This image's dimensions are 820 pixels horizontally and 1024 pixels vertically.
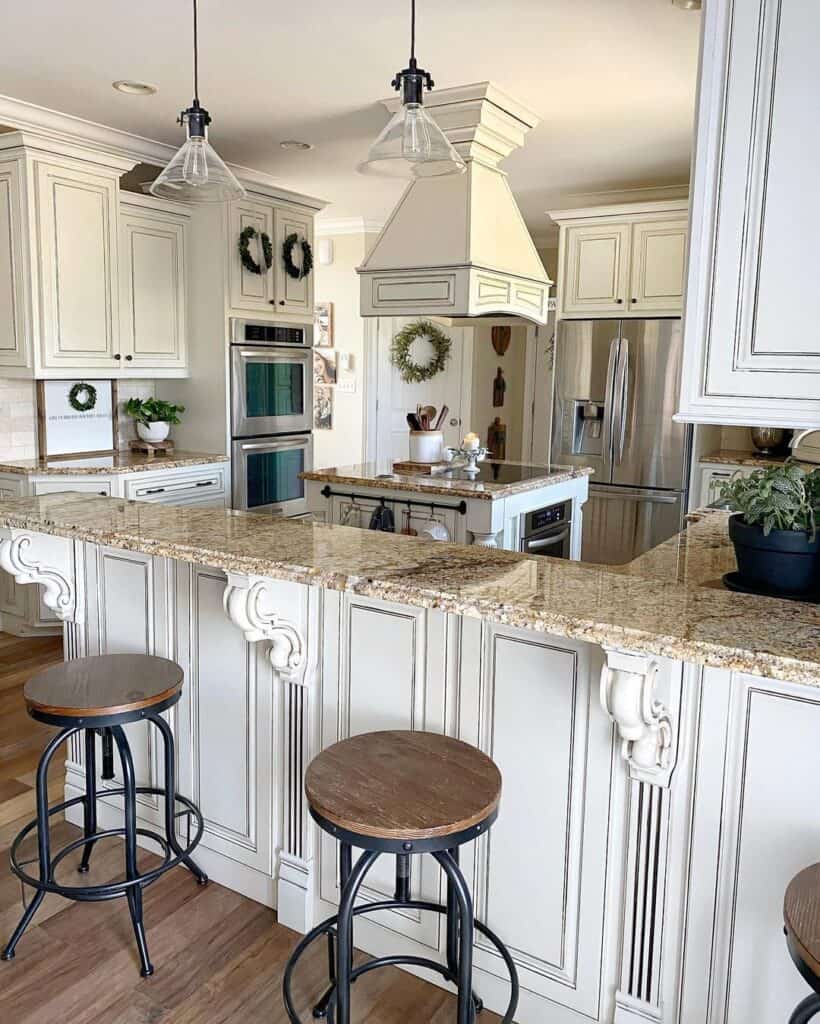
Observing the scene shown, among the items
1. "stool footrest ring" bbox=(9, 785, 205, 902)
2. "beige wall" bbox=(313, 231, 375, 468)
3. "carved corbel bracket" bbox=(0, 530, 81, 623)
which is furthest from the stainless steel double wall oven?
"stool footrest ring" bbox=(9, 785, 205, 902)

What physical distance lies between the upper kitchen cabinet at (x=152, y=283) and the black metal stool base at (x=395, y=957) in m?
3.59

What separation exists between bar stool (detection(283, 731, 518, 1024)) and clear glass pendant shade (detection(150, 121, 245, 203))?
149cm

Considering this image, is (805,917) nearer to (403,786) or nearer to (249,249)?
(403,786)

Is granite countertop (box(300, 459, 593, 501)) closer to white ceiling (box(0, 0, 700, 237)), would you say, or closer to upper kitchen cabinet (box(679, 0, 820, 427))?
white ceiling (box(0, 0, 700, 237))

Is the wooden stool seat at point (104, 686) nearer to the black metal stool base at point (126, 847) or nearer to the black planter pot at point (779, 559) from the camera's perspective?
the black metal stool base at point (126, 847)

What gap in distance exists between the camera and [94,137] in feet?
14.4

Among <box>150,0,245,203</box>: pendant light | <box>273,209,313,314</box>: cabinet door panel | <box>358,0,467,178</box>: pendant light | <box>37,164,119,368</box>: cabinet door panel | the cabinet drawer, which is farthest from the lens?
Answer: <box>273,209,313,314</box>: cabinet door panel

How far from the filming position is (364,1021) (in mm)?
1854

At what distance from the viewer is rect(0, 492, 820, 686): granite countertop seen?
1.32m

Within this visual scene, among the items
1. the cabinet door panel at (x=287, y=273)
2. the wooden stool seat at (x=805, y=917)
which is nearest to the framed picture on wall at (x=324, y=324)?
the cabinet door panel at (x=287, y=273)

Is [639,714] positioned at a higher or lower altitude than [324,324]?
lower

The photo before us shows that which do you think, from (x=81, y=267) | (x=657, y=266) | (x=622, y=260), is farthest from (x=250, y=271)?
(x=657, y=266)

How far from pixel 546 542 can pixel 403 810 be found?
3023mm

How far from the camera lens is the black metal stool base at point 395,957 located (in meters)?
1.44
